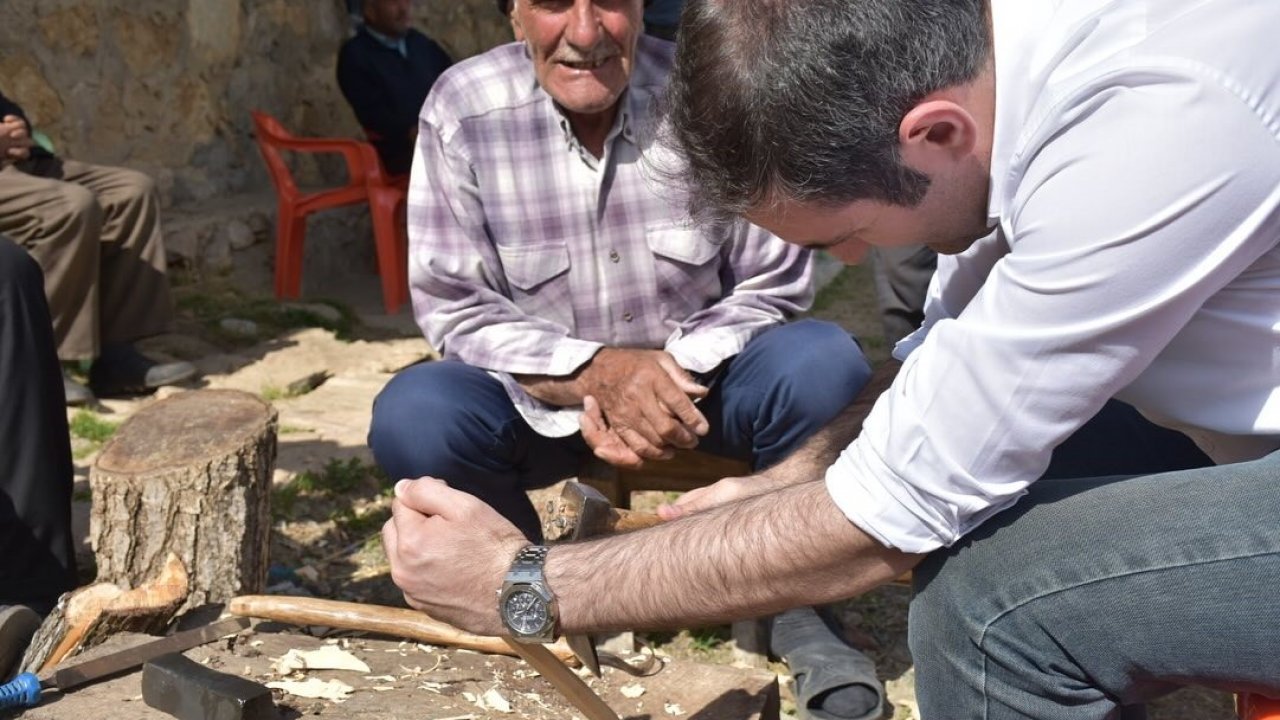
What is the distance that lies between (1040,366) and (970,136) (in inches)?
12.9

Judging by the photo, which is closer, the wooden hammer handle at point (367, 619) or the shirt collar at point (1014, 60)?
the shirt collar at point (1014, 60)

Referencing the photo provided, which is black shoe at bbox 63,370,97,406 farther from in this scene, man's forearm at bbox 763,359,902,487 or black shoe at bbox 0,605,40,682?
man's forearm at bbox 763,359,902,487

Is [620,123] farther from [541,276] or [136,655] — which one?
[136,655]

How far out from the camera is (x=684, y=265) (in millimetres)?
3133

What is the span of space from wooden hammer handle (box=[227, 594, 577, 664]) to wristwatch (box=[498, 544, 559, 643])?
24.9 inches

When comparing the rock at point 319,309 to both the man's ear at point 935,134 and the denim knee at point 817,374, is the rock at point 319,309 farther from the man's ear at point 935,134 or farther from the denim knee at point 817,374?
the man's ear at point 935,134

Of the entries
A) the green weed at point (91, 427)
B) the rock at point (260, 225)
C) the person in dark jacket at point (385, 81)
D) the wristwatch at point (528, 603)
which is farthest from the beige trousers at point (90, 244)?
the wristwatch at point (528, 603)

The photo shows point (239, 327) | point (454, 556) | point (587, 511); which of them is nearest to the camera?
point (454, 556)

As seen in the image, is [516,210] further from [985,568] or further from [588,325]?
[985,568]

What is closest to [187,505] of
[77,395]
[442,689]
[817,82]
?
[442,689]

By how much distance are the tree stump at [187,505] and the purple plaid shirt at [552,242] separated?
20.5 inches

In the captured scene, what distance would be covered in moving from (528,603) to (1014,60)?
0.97m

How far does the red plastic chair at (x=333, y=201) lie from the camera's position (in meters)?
6.83

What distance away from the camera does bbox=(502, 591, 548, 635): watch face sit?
1.93 metres
